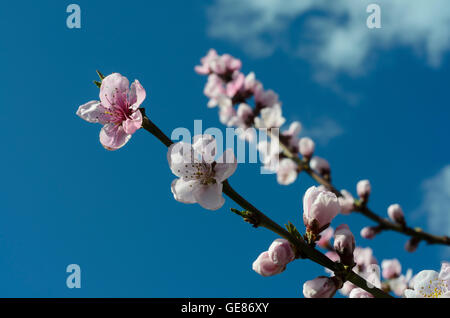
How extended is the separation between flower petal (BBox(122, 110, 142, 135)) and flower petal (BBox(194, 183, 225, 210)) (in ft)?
1.15

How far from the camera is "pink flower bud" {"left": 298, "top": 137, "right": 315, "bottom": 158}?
14.8ft

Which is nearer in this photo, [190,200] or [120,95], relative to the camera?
[190,200]

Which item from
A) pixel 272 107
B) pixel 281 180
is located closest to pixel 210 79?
pixel 272 107

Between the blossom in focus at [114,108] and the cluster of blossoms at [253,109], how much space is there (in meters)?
2.89

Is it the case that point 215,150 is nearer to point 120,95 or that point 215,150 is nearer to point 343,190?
point 120,95

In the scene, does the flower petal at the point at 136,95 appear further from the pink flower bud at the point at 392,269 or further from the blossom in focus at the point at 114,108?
the pink flower bud at the point at 392,269

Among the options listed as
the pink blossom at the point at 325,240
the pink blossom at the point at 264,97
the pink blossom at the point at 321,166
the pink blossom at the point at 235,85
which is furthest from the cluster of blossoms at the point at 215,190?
the pink blossom at the point at 264,97

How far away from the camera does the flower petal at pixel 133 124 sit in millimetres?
1600

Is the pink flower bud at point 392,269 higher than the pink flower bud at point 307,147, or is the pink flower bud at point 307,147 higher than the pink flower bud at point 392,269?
the pink flower bud at point 307,147
